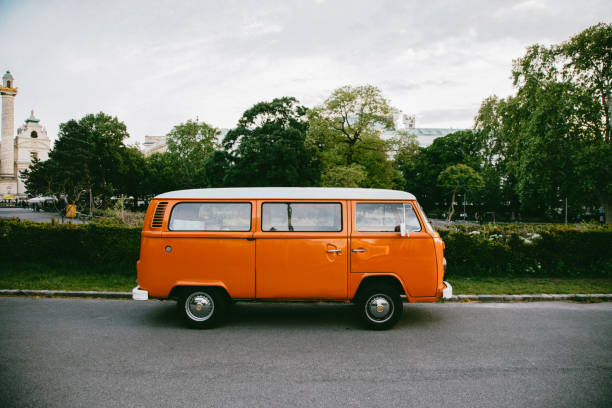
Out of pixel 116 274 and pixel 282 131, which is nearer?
pixel 116 274

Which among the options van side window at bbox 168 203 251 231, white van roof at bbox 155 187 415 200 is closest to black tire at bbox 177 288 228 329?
van side window at bbox 168 203 251 231

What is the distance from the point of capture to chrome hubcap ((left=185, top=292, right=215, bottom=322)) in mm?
6352

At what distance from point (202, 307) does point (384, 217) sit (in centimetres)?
334

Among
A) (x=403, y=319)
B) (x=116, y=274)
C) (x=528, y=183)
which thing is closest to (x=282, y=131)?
(x=528, y=183)

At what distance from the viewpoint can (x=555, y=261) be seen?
10.7 meters

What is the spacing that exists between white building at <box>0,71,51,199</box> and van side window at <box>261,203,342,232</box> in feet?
271

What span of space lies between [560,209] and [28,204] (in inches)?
Result: 3131

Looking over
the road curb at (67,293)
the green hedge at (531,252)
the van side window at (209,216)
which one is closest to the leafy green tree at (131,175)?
the road curb at (67,293)

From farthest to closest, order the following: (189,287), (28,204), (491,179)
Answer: (28,204) → (491,179) → (189,287)

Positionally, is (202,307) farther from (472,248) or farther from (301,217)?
(472,248)

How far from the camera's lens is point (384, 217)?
251 inches

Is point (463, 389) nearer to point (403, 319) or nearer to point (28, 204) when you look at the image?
point (403, 319)

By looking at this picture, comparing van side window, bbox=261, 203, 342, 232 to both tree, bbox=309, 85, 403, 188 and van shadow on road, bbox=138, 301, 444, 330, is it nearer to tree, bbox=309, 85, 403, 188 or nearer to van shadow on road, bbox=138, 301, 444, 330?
van shadow on road, bbox=138, 301, 444, 330

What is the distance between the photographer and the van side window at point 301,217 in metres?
6.30
